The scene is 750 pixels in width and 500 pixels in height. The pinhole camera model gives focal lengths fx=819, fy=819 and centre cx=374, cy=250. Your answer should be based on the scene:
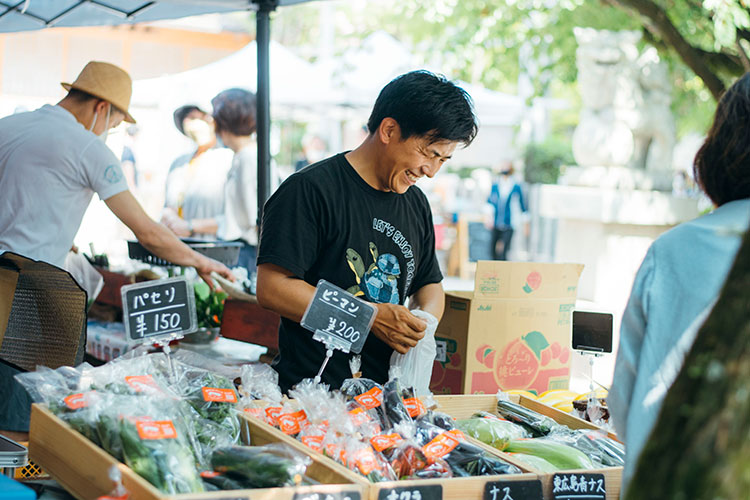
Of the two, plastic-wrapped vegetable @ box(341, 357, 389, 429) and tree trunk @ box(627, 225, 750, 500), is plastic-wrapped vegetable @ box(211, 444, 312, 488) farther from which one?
tree trunk @ box(627, 225, 750, 500)

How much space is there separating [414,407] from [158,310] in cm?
74

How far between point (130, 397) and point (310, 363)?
2.25 feet

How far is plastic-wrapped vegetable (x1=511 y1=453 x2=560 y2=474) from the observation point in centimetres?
207

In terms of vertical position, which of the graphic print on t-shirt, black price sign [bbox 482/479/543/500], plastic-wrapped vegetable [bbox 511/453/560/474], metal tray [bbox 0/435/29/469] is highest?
the graphic print on t-shirt

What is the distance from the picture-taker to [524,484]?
191cm

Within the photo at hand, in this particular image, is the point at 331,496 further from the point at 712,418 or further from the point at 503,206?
the point at 503,206

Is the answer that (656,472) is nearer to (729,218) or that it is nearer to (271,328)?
(729,218)

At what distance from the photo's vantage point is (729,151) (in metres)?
1.57

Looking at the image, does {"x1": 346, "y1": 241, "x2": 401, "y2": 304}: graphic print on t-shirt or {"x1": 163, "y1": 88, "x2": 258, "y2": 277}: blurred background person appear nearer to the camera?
{"x1": 346, "y1": 241, "x2": 401, "y2": 304}: graphic print on t-shirt

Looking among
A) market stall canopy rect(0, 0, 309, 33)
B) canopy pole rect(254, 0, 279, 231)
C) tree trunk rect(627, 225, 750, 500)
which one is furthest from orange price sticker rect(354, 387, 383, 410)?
market stall canopy rect(0, 0, 309, 33)

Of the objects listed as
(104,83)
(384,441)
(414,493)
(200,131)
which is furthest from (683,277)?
(200,131)

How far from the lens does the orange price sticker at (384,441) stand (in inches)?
78.2

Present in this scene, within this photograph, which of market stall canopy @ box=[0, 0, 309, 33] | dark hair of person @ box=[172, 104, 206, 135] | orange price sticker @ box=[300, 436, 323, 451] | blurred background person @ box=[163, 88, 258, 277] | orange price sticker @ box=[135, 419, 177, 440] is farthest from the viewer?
dark hair of person @ box=[172, 104, 206, 135]

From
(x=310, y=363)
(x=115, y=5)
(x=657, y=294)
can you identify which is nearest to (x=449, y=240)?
(x=115, y=5)
